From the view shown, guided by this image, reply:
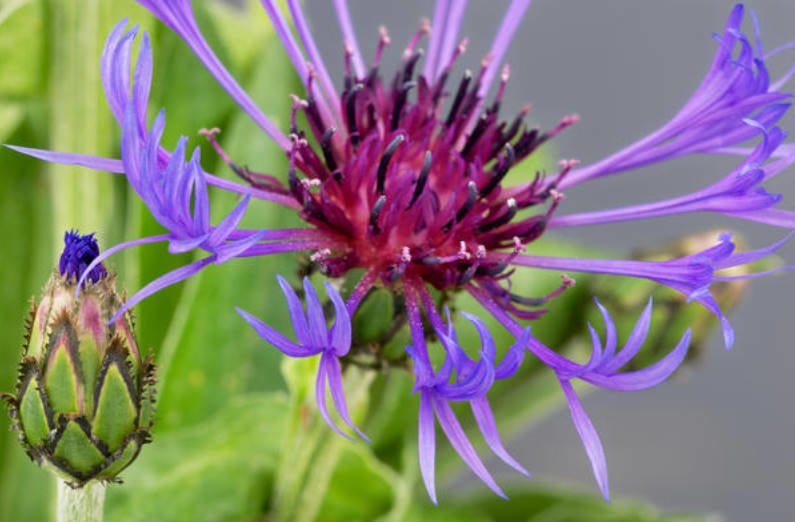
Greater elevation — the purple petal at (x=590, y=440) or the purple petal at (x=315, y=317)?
the purple petal at (x=315, y=317)

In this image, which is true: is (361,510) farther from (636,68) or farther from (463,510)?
(636,68)

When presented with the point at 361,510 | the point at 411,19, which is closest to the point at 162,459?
the point at 361,510

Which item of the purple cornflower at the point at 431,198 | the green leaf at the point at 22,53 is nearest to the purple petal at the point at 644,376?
the purple cornflower at the point at 431,198

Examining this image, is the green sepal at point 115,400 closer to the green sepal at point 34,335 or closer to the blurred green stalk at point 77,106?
the green sepal at point 34,335

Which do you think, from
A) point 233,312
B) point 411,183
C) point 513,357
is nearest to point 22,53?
point 233,312

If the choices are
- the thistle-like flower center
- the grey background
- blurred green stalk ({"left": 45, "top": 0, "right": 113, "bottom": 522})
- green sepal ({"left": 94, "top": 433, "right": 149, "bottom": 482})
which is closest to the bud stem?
green sepal ({"left": 94, "top": 433, "right": 149, "bottom": 482})

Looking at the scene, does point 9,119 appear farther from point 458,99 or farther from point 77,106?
point 458,99
